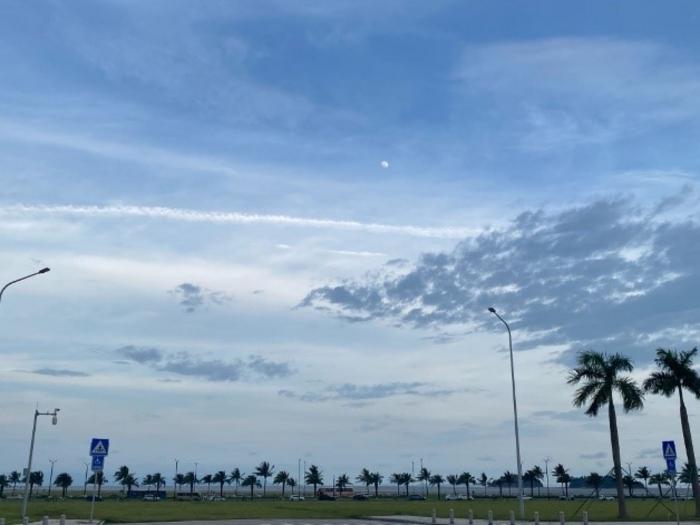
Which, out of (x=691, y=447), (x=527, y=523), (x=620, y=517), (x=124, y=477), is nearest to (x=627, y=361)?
(x=691, y=447)

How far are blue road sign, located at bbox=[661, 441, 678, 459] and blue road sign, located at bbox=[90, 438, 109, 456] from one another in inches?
902

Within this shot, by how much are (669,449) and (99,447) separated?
921 inches

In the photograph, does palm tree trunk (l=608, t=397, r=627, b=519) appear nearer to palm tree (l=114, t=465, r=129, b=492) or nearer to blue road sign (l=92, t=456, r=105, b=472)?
blue road sign (l=92, t=456, r=105, b=472)

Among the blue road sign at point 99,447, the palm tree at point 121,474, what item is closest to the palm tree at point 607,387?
the blue road sign at point 99,447

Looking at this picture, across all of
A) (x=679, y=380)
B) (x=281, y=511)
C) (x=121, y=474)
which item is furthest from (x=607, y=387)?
(x=121, y=474)

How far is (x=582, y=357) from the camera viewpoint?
166 ft

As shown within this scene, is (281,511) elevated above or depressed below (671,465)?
below

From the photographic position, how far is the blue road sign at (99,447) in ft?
106

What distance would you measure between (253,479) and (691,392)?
15971 cm

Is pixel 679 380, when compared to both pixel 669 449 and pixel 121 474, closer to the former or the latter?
pixel 669 449

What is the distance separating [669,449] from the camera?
31.2 m

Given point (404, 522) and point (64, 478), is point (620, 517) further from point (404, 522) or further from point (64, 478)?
point (64, 478)

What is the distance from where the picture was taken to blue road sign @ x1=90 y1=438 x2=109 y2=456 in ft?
106

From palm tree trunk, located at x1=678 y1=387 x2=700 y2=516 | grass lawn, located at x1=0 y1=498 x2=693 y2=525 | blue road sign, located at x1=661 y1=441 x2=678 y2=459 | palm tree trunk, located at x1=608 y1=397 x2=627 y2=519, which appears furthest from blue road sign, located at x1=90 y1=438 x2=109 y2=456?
palm tree trunk, located at x1=678 y1=387 x2=700 y2=516
